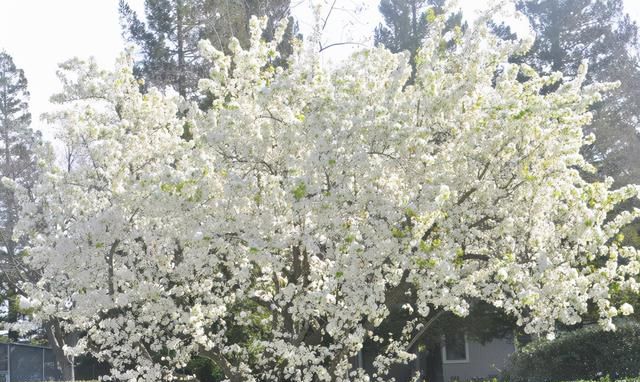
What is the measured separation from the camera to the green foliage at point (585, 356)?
13016 millimetres

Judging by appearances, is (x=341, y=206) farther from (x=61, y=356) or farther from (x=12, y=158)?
(x=12, y=158)

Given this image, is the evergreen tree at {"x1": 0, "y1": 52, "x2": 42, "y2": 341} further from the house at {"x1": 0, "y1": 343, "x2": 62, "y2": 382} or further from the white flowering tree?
the white flowering tree

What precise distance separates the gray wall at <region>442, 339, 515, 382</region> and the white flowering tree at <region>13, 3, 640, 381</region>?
1165cm

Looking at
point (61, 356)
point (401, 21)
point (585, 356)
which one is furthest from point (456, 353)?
point (401, 21)

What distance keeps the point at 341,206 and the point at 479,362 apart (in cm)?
1377

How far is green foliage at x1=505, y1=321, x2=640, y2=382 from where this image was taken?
42.7ft

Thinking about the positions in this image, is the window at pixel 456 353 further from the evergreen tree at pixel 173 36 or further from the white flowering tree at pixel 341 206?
the white flowering tree at pixel 341 206

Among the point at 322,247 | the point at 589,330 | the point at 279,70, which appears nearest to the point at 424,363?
the point at 589,330

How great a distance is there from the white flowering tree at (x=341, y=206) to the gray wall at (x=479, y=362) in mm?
11653

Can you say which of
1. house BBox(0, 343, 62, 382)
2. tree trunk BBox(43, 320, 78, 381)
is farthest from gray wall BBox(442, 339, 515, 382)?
house BBox(0, 343, 62, 382)

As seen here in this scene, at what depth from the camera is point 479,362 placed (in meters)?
21.3

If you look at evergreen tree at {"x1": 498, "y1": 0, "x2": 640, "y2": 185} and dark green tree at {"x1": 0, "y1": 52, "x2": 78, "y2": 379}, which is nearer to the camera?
dark green tree at {"x1": 0, "y1": 52, "x2": 78, "y2": 379}

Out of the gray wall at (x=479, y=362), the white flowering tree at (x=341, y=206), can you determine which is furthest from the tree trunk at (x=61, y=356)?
the white flowering tree at (x=341, y=206)

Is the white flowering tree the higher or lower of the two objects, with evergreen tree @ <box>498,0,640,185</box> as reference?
lower
